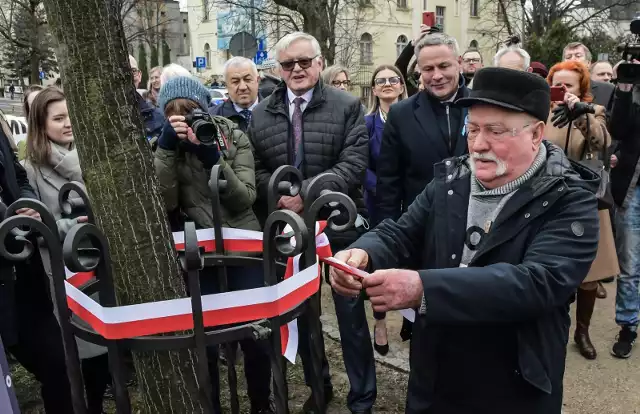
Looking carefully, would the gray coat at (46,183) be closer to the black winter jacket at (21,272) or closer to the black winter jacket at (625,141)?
the black winter jacket at (21,272)

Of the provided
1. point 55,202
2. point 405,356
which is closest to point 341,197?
point 55,202

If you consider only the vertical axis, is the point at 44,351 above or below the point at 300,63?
below

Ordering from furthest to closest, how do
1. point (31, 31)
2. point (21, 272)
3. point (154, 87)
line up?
point (31, 31)
point (154, 87)
point (21, 272)

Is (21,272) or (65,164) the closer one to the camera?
(21,272)

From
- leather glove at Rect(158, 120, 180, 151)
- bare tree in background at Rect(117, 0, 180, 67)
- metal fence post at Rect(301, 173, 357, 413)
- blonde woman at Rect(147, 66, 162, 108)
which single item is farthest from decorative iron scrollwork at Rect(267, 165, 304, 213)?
bare tree in background at Rect(117, 0, 180, 67)

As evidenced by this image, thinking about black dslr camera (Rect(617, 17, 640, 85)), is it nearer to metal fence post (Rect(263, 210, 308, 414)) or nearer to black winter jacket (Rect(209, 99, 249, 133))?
black winter jacket (Rect(209, 99, 249, 133))

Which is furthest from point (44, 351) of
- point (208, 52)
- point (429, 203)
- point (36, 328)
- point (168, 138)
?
point (208, 52)

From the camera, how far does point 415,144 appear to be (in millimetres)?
3551

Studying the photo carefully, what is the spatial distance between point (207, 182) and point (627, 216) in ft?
10.3

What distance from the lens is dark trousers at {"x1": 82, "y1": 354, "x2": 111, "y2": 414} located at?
323 centimetres

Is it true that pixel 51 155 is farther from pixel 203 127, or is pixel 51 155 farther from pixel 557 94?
pixel 557 94

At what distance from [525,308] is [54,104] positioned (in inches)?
114

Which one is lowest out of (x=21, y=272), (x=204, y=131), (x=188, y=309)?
(x=21, y=272)

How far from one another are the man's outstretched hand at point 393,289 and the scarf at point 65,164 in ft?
7.62
